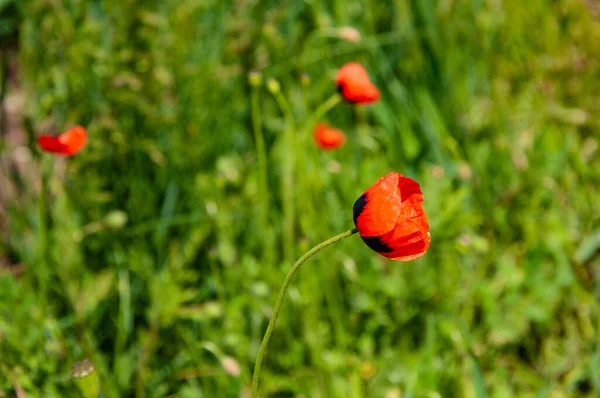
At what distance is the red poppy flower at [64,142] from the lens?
60.9 inches

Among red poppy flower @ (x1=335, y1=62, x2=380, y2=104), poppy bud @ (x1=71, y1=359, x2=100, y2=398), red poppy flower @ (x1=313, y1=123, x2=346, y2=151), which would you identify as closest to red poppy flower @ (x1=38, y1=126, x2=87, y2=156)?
poppy bud @ (x1=71, y1=359, x2=100, y2=398)

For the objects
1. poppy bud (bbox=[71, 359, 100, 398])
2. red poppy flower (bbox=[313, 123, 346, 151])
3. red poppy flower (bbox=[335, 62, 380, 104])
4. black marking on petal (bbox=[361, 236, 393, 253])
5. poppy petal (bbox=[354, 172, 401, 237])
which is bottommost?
poppy bud (bbox=[71, 359, 100, 398])

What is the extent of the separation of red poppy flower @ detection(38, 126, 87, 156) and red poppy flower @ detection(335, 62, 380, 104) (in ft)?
2.36

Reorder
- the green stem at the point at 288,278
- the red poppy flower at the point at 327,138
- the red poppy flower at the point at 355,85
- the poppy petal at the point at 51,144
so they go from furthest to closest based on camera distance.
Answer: the red poppy flower at the point at 327,138
the red poppy flower at the point at 355,85
the poppy petal at the point at 51,144
the green stem at the point at 288,278

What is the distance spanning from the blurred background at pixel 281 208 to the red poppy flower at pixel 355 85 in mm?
181

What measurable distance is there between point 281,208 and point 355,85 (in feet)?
2.16

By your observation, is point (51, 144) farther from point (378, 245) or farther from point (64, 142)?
point (378, 245)

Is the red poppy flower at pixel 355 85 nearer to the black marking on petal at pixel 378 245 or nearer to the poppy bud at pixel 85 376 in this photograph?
the black marking on petal at pixel 378 245

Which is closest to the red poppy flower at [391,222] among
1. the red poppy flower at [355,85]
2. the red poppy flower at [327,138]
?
the red poppy flower at [355,85]

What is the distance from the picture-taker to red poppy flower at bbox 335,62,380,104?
1.86 m

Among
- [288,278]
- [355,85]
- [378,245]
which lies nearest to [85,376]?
[288,278]

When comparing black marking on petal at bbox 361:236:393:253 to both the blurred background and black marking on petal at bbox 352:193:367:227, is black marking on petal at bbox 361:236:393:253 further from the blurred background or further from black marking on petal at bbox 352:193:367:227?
the blurred background

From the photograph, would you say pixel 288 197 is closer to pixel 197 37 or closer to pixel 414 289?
pixel 414 289

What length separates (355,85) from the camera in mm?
1863
